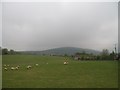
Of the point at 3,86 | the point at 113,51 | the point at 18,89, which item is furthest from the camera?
the point at 113,51

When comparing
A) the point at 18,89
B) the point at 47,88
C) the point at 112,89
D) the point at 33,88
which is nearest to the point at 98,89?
A: the point at 112,89

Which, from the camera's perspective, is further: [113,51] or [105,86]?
[113,51]

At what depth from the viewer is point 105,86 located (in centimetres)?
1316

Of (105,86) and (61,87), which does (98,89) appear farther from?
(61,87)

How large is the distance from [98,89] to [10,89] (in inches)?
210

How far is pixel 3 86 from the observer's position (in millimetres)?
13008

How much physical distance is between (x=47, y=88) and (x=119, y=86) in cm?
473

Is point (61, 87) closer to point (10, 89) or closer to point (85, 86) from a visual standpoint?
point (85, 86)

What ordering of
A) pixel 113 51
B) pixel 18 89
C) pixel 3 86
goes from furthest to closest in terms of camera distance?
pixel 113 51, pixel 3 86, pixel 18 89

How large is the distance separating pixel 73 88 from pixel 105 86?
7.35ft

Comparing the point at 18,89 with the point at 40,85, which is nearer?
the point at 18,89

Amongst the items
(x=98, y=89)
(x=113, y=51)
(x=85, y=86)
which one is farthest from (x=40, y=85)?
(x=113, y=51)

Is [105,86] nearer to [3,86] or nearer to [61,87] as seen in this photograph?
[61,87]

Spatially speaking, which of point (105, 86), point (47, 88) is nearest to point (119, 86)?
point (105, 86)
